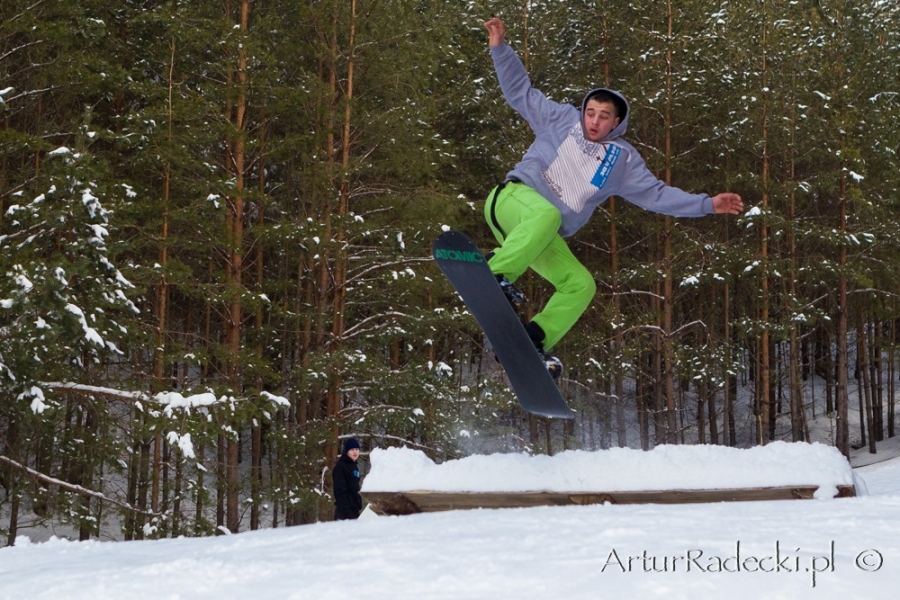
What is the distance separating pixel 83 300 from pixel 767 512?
8191 mm

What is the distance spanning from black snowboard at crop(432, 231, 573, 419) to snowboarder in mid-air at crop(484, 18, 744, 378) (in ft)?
0.52

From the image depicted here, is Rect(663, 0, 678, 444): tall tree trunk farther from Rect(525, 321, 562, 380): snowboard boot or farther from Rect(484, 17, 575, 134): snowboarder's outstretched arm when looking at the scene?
Rect(525, 321, 562, 380): snowboard boot

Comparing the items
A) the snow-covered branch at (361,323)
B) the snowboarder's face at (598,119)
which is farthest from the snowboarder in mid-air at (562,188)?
the snow-covered branch at (361,323)

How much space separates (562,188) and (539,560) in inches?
103

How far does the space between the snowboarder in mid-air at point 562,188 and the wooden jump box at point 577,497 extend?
90 centimetres

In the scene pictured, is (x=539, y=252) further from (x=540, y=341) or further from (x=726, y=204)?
(x=726, y=204)

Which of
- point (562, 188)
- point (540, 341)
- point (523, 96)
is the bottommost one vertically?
point (540, 341)

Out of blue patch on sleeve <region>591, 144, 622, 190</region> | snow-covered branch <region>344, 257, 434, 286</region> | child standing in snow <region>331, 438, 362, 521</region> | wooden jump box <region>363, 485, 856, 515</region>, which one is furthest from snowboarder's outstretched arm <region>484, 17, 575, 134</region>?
snow-covered branch <region>344, 257, 434, 286</region>

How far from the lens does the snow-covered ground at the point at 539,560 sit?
2.27 m

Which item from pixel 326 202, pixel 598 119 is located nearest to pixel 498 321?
pixel 598 119

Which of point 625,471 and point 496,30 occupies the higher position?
point 496,30

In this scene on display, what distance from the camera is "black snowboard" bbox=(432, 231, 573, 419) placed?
4391 millimetres

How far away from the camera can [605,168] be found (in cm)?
476

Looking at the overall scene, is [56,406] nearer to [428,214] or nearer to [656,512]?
[428,214]
